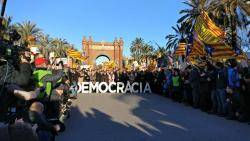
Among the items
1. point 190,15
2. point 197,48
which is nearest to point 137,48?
point 190,15

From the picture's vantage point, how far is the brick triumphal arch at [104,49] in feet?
359

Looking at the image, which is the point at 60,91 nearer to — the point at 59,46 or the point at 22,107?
the point at 22,107

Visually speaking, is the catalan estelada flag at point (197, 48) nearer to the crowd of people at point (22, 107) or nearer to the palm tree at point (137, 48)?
the crowd of people at point (22, 107)

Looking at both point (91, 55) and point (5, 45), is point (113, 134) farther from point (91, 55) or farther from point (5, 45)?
point (91, 55)

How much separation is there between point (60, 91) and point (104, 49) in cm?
10278

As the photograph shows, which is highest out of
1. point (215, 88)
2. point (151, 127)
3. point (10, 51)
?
point (10, 51)

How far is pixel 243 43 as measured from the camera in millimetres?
48906

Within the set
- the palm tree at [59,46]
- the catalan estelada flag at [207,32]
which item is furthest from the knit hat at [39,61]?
the palm tree at [59,46]

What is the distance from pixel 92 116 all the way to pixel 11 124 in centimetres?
1055

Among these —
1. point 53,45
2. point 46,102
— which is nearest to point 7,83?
point 46,102

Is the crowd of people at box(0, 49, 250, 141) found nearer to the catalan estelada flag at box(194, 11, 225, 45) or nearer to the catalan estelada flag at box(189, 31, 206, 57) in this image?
the catalan estelada flag at box(189, 31, 206, 57)

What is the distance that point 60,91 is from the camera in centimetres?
1088

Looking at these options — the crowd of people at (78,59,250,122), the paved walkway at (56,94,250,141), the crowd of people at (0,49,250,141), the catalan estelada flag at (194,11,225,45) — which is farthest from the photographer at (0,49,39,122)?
the catalan estelada flag at (194,11,225,45)

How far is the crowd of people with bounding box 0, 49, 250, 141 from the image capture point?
5.87m
